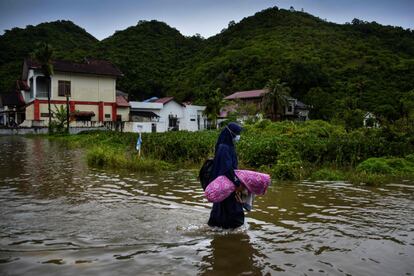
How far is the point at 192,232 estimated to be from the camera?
6.39m

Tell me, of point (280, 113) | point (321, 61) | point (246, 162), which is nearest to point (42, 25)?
point (280, 113)

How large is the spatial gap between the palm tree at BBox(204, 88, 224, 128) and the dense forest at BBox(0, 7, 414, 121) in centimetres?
482

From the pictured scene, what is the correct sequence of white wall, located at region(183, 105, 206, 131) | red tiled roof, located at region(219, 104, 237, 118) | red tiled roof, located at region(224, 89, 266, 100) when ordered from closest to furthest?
white wall, located at region(183, 105, 206, 131)
red tiled roof, located at region(219, 104, 237, 118)
red tiled roof, located at region(224, 89, 266, 100)

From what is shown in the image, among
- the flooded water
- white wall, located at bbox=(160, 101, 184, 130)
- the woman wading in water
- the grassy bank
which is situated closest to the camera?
the flooded water

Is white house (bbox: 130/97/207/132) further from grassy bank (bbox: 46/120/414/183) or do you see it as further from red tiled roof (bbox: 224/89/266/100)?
grassy bank (bbox: 46/120/414/183)

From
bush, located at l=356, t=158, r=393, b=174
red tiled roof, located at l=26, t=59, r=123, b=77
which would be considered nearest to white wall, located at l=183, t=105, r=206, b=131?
red tiled roof, located at l=26, t=59, r=123, b=77

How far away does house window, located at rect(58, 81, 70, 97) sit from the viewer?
157 feet

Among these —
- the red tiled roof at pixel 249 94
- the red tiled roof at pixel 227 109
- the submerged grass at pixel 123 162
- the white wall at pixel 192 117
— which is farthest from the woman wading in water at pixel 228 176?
the red tiled roof at pixel 249 94

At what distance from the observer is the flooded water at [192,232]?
4.94m

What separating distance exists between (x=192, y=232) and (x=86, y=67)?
46.8 metres

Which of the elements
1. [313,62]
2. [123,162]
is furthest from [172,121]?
[123,162]

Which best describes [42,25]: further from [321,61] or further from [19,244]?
[19,244]

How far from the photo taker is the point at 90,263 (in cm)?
496

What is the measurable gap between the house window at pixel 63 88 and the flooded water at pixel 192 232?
39.4 metres
